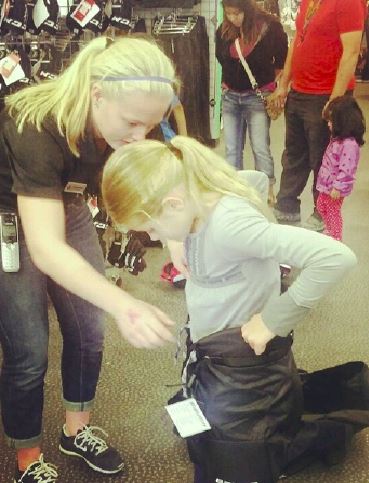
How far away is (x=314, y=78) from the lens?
3.24 meters

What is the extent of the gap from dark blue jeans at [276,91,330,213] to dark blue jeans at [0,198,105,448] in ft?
6.46

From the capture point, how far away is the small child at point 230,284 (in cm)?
120

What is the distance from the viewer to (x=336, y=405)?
1.88 metres

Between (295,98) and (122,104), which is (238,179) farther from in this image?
(295,98)

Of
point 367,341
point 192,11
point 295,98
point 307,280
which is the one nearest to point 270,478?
point 307,280

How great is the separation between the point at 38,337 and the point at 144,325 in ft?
1.46

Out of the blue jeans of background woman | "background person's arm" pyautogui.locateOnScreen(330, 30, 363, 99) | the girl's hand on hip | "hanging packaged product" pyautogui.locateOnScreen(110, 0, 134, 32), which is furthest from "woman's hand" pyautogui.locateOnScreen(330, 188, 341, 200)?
"hanging packaged product" pyautogui.locateOnScreen(110, 0, 134, 32)

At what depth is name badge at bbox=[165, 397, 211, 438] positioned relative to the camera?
4.46ft

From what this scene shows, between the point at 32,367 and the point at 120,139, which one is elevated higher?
the point at 120,139

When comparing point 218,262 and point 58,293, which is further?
point 58,293

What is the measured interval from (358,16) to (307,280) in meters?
2.24

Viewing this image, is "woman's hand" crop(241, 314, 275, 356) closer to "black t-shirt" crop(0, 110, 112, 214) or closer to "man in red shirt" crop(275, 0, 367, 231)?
"black t-shirt" crop(0, 110, 112, 214)

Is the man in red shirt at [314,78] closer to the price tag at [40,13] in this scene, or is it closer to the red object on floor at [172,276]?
the red object on floor at [172,276]

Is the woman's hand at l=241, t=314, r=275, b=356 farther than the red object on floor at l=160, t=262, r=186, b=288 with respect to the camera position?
No
